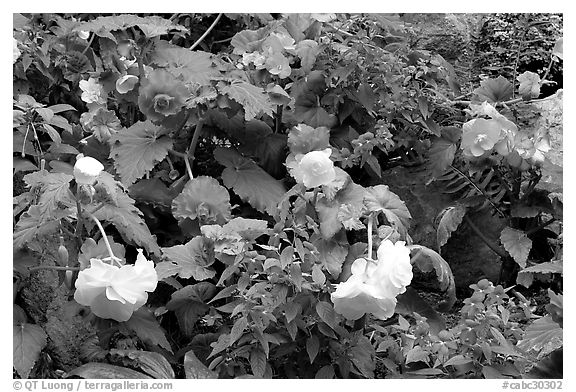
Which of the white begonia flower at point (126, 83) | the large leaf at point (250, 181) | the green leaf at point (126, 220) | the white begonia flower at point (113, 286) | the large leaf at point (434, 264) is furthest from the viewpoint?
the white begonia flower at point (126, 83)

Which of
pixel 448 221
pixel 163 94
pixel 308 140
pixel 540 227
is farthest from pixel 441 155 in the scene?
pixel 163 94

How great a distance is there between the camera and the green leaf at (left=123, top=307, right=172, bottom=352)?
195 cm

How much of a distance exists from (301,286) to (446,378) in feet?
1.32

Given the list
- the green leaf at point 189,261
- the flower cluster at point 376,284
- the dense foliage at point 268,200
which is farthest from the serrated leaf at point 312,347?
the green leaf at point 189,261

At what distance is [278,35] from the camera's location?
8.36 feet

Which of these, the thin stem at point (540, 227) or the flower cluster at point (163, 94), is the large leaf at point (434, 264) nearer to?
the thin stem at point (540, 227)

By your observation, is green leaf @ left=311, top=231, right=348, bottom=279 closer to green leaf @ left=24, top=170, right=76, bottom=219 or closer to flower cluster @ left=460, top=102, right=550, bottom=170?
green leaf @ left=24, top=170, right=76, bottom=219

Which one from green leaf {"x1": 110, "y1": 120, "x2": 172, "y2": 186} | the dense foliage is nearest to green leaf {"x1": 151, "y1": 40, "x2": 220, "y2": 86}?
the dense foliage

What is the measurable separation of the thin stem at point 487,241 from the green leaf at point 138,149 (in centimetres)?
100

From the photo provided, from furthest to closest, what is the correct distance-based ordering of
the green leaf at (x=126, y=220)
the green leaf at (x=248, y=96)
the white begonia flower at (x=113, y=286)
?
1. the green leaf at (x=248, y=96)
2. the green leaf at (x=126, y=220)
3. the white begonia flower at (x=113, y=286)

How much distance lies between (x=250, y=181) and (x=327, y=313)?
2.14ft

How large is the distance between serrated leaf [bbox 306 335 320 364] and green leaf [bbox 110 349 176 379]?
12.7 inches

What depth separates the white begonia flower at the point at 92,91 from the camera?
2.60 metres

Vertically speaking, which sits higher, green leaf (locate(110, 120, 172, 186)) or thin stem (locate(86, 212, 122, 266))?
thin stem (locate(86, 212, 122, 266))
